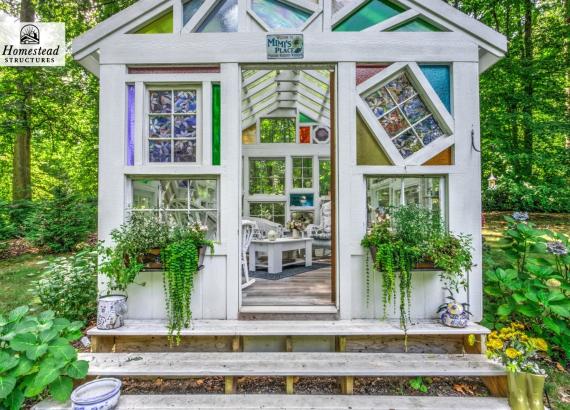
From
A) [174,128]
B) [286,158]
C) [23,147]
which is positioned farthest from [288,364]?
[23,147]

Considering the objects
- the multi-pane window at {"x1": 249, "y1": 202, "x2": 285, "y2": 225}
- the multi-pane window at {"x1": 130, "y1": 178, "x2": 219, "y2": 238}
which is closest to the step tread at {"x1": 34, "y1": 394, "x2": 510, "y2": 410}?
the multi-pane window at {"x1": 130, "y1": 178, "x2": 219, "y2": 238}

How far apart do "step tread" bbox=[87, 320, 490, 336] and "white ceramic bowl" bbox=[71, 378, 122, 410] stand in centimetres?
40

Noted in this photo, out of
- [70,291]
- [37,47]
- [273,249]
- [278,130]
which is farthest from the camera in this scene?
[278,130]

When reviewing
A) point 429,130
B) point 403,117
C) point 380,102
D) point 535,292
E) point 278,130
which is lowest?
point 535,292

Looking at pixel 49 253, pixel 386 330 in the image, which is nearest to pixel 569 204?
pixel 386 330

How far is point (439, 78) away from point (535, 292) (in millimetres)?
2153

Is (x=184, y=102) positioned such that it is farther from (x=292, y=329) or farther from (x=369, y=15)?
(x=292, y=329)

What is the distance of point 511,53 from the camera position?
20.5 ft

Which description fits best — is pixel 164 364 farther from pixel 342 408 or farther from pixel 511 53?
pixel 511 53

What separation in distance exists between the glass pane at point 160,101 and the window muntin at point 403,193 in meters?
2.08

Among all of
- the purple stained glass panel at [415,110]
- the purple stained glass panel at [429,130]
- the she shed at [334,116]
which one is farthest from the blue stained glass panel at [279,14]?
the purple stained glass panel at [429,130]

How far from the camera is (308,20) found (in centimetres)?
282

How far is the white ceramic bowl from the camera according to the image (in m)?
1.91

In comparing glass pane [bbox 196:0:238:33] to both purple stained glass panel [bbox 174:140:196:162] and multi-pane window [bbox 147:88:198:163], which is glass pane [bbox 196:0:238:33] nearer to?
multi-pane window [bbox 147:88:198:163]
